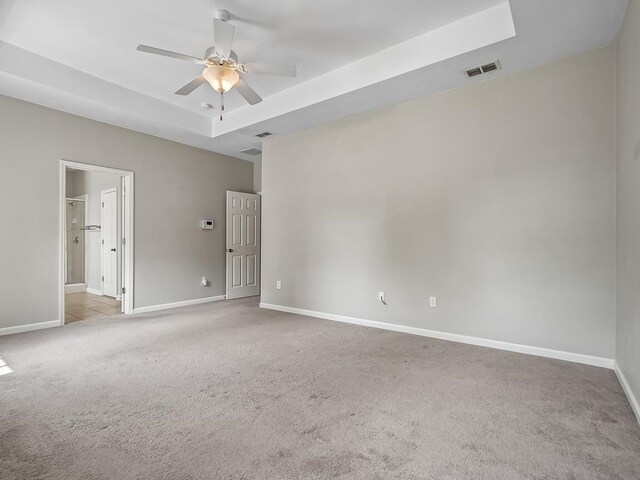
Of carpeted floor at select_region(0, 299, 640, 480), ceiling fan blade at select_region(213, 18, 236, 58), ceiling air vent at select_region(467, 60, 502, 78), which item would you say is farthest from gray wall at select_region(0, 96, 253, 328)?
ceiling air vent at select_region(467, 60, 502, 78)

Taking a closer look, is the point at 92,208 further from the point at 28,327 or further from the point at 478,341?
the point at 478,341

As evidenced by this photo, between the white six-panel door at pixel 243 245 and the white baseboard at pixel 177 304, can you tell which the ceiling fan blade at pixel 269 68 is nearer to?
the white six-panel door at pixel 243 245

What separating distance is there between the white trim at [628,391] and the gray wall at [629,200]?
0.05 m

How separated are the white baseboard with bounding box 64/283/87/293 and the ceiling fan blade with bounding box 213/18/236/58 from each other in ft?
22.6

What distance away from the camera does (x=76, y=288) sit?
7.52 m

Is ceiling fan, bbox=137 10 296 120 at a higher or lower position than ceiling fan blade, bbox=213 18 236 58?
lower

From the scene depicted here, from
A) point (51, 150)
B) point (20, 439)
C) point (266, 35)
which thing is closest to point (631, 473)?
point (20, 439)

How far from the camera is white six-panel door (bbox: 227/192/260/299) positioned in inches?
259

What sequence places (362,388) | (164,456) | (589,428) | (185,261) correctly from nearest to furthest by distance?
(164,456) < (589,428) < (362,388) < (185,261)

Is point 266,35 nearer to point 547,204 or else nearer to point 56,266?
point 547,204

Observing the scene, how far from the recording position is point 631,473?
1.65m

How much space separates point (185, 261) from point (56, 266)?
6.05ft

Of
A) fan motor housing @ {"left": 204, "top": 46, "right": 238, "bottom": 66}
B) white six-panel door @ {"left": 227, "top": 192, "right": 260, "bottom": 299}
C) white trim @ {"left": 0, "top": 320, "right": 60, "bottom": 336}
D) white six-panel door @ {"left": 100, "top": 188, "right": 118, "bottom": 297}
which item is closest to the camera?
fan motor housing @ {"left": 204, "top": 46, "right": 238, "bottom": 66}

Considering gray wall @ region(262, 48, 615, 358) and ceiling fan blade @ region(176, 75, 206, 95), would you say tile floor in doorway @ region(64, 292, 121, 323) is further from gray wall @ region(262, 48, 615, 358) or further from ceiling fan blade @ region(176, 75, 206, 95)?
ceiling fan blade @ region(176, 75, 206, 95)
